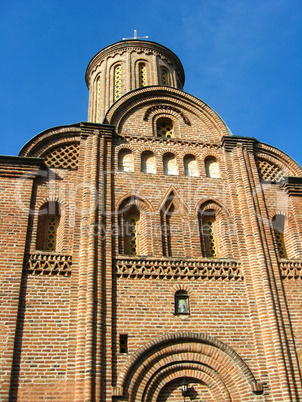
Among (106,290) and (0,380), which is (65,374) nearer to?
(0,380)

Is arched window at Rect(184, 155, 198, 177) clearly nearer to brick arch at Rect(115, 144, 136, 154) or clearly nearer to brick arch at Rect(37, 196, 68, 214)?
brick arch at Rect(115, 144, 136, 154)

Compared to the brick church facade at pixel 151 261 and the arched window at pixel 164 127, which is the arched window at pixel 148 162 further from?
the arched window at pixel 164 127

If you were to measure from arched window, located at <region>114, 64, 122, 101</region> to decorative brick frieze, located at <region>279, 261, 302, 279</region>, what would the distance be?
8.67m

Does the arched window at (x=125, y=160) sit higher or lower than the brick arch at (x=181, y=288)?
higher

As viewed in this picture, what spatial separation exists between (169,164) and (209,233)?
91.9 inches

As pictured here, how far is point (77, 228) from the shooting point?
34.3ft

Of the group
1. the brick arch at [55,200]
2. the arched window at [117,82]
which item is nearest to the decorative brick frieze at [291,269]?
the brick arch at [55,200]

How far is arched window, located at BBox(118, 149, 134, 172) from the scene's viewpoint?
1194cm

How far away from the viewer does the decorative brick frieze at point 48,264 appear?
9852 mm

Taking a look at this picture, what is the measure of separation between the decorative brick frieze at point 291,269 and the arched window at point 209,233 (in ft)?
5.59

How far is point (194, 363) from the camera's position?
944 cm

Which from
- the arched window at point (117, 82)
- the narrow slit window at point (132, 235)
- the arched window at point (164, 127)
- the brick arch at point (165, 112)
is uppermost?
the arched window at point (117, 82)

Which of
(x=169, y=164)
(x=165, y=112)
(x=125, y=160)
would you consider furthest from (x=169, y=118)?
(x=125, y=160)

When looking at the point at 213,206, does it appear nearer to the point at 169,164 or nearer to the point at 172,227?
the point at 172,227
